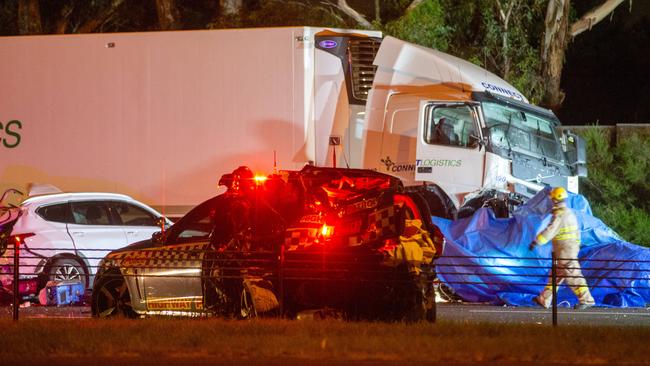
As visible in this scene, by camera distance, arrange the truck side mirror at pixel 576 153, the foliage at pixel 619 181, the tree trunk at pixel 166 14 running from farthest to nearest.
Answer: the tree trunk at pixel 166 14, the foliage at pixel 619 181, the truck side mirror at pixel 576 153

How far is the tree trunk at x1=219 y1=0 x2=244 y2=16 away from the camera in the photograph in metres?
25.6

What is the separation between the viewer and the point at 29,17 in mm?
28984

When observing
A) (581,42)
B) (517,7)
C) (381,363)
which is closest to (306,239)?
(381,363)

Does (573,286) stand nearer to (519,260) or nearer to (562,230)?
(562,230)

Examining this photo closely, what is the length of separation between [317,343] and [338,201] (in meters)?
2.00

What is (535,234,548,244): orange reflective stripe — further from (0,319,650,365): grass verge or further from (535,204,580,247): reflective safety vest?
(0,319,650,365): grass verge

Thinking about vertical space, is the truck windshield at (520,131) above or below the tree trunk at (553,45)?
below

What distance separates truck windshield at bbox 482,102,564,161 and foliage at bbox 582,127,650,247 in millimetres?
4622

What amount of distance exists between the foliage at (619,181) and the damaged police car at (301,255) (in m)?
9.85

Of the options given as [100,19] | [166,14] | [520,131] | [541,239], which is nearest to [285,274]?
[541,239]

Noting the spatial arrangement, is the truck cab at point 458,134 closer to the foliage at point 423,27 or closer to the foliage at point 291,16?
the foliage at point 423,27

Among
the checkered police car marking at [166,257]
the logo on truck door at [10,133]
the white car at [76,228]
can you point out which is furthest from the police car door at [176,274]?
the logo on truck door at [10,133]

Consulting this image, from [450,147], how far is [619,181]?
22.7ft

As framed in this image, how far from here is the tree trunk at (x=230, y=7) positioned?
2561 cm
